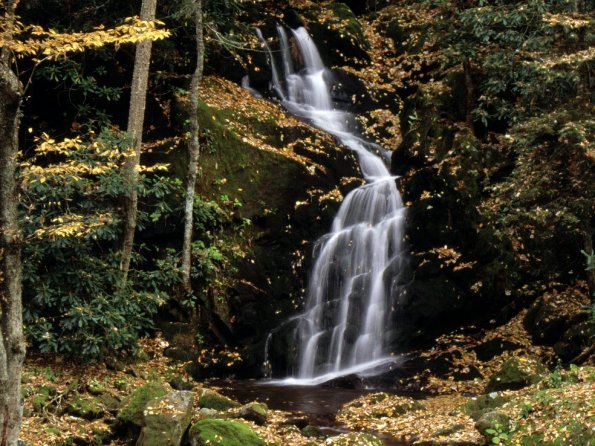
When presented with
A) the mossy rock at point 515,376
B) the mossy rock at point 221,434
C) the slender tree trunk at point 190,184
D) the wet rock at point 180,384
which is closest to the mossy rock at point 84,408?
the mossy rock at point 221,434

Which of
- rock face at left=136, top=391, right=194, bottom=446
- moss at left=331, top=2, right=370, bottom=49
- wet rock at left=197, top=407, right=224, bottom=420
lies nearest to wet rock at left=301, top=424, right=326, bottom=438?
wet rock at left=197, top=407, right=224, bottom=420

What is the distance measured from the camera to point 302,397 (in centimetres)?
1026

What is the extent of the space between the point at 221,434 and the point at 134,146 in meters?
5.67

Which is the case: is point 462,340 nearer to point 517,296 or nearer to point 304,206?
point 517,296

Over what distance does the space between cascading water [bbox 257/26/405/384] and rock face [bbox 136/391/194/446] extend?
4.37 meters

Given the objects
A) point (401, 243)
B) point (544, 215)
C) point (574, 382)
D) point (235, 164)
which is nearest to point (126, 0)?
point (235, 164)

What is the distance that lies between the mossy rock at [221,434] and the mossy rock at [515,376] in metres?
4.16

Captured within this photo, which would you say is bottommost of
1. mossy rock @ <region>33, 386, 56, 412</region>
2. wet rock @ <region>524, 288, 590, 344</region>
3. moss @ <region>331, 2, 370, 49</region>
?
mossy rock @ <region>33, 386, 56, 412</region>

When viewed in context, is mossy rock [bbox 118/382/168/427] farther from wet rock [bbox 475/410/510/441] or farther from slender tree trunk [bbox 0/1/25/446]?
wet rock [bbox 475/410/510/441]

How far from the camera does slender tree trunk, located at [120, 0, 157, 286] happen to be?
1012cm

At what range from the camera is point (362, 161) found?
15.6 m

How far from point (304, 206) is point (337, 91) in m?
6.38

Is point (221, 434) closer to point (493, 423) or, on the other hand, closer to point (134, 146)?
point (493, 423)

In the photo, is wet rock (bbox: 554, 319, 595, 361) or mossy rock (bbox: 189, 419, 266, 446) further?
wet rock (bbox: 554, 319, 595, 361)
